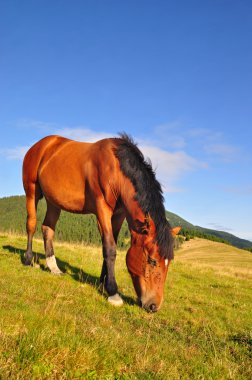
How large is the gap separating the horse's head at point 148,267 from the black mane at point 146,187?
5.7 inches

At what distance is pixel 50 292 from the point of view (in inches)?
286

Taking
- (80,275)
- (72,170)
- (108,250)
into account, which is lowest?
(80,275)

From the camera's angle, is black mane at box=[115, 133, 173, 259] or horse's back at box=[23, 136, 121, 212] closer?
black mane at box=[115, 133, 173, 259]

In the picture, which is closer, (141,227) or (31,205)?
(141,227)

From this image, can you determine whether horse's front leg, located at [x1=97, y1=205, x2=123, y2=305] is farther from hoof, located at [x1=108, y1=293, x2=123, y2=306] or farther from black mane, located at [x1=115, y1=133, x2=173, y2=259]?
black mane, located at [x1=115, y1=133, x2=173, y2=259]

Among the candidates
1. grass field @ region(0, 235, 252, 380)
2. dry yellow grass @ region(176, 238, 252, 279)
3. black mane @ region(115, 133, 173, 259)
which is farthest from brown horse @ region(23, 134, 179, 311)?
dry yellow grass @ region(176, 238, 252, 279)

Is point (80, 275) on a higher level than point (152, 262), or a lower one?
lower

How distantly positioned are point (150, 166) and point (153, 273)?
8.32ft

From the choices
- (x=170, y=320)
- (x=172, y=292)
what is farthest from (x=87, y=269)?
(x=170, y=320)

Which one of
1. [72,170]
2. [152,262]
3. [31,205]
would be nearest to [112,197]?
[72,170]

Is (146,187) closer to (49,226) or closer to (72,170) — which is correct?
(72,170)

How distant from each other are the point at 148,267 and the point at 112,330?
6.44 feet

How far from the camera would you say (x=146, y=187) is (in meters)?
7.55

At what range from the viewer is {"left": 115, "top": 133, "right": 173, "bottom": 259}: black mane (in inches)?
271
